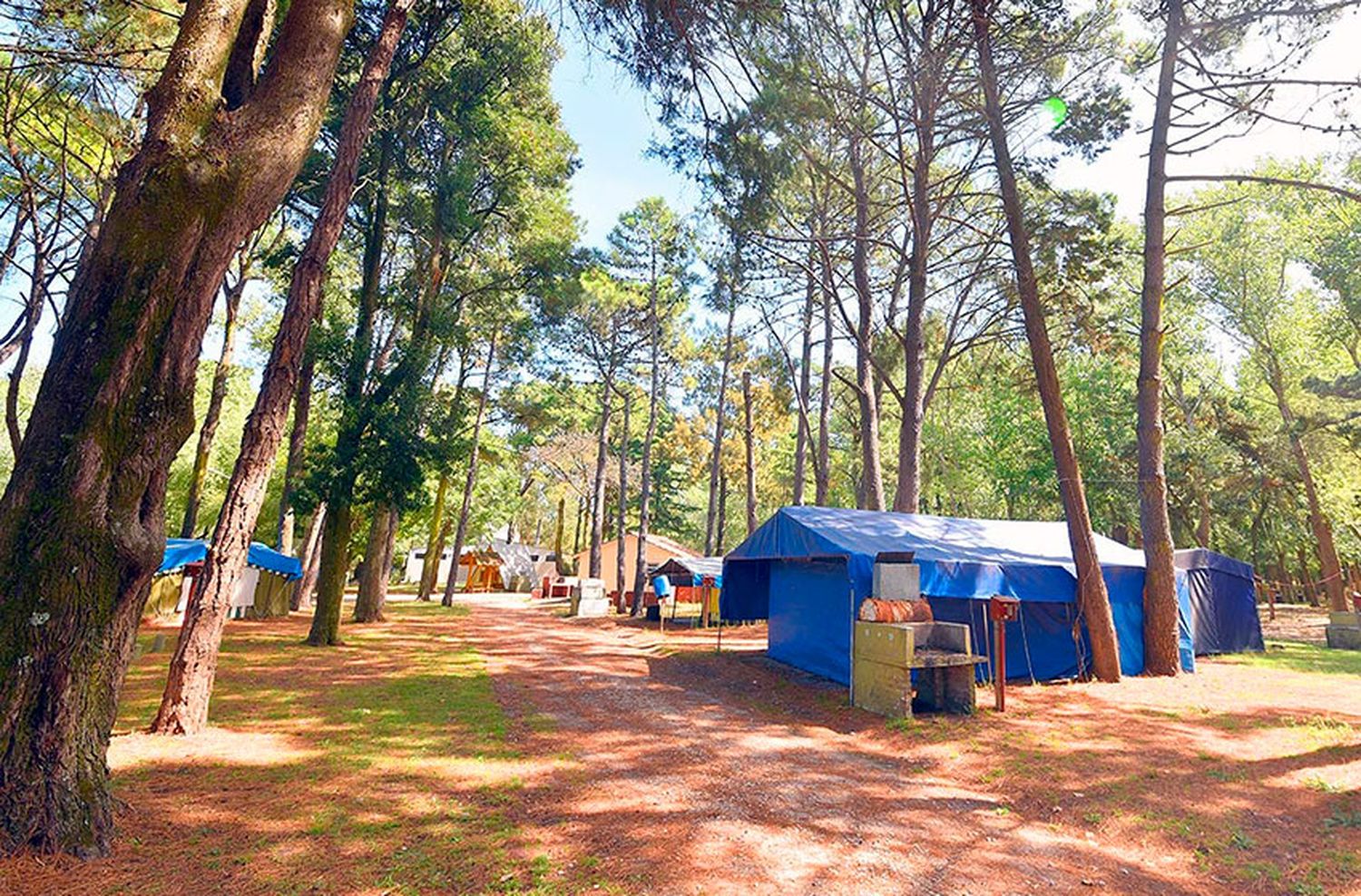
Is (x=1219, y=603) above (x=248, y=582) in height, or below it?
above

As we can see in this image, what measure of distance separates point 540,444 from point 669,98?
80.0 ft

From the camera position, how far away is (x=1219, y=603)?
13523 millimetres

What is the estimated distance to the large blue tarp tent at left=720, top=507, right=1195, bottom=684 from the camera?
9.40 metres

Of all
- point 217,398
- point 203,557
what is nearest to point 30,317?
point 217,398

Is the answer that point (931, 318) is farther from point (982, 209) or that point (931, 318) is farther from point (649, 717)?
point (649, 717)

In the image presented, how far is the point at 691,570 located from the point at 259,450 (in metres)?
13.5

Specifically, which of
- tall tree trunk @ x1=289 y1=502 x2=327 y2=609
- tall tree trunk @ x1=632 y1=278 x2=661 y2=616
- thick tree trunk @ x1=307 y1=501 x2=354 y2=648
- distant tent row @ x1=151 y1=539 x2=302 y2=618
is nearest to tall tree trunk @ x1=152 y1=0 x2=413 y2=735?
thick tree trunk @ x1=307 y1=501 x2=354 y2=648

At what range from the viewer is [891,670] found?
7.80 metres

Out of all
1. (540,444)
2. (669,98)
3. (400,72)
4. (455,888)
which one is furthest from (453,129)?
(540,444)

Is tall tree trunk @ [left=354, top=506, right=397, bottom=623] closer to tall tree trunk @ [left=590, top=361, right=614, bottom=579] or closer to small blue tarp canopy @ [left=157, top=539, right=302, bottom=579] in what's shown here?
small blue tarp canopy @ [left=157, top=539, right=302, bottom=579]

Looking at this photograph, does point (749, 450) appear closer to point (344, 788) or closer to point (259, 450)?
point (259, 450)

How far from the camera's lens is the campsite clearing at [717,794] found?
11.9 feet

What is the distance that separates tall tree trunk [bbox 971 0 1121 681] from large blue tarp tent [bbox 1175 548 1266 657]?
440 cm

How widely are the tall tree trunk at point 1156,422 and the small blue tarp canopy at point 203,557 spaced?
1574 cm
